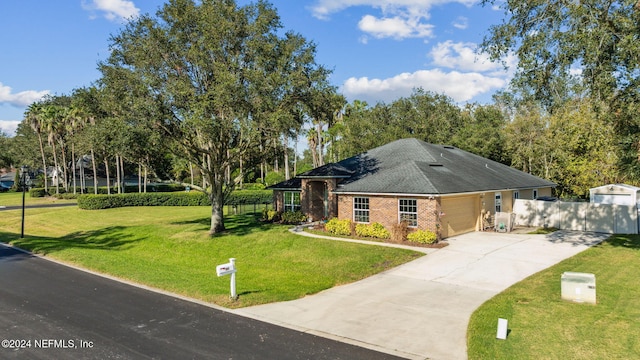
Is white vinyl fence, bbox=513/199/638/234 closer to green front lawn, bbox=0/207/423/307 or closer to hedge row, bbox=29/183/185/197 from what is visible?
green front lawn, bbox=0/207/423/307

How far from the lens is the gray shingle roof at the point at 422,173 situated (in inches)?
873

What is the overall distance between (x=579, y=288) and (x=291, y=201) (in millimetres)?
20541

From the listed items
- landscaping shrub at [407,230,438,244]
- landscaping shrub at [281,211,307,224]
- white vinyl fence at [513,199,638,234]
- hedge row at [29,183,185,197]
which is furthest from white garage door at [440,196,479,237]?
hedge row at [29,183,185,197]

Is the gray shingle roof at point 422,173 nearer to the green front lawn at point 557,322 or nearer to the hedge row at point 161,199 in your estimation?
the green front lawn at point 557,322

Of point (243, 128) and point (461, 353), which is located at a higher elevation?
point (243, 128)

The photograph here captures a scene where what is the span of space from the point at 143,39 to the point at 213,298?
15478 millimetres

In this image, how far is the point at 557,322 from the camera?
963cm

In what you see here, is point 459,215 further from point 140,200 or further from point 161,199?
point 140,200

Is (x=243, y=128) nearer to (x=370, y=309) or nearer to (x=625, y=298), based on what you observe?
(x=370, y=309)

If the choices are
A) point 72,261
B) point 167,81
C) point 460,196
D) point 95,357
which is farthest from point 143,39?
point 460,196

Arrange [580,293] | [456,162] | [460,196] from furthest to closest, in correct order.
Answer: [456,162] → [460,196] → [580,293]

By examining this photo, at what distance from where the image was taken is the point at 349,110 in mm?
56844

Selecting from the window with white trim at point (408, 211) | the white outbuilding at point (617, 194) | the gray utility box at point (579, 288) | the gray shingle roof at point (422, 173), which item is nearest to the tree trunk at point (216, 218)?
the gray shingle roof at point (422, 173)

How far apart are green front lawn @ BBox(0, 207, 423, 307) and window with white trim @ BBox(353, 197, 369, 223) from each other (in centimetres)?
350
